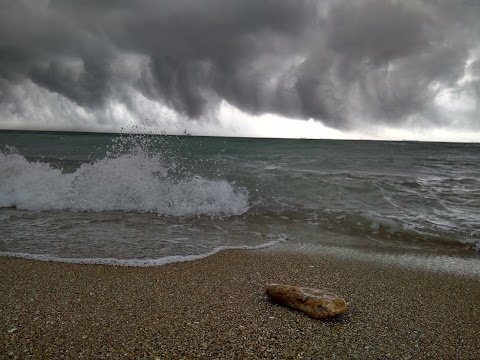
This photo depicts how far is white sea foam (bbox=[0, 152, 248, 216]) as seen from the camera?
7715 mm

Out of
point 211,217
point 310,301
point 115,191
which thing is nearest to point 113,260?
point 310,301

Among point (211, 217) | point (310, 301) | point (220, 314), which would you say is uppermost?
point (310, 301)

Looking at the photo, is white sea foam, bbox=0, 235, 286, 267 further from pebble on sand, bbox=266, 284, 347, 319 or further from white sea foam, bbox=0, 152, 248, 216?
white sea foam, bbox=0, 152, 248, 216

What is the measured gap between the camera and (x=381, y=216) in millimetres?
7391

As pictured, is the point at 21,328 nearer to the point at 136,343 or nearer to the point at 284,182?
the point at 136,343

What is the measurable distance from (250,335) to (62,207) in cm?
666

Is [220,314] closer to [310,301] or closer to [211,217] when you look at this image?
[310,301]

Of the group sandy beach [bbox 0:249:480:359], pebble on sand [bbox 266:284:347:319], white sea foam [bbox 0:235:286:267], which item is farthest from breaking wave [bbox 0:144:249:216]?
pebble on sand [bbox 266:284:347:319]

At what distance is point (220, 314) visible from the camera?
2773mm

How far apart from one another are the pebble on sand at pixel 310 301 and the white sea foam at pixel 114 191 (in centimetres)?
469

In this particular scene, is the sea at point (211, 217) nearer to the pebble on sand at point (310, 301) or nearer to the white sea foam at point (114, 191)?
the white sea foam at point (114, 191)

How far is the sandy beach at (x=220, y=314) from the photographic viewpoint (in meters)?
2.27

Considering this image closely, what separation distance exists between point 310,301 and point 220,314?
2.54 ft

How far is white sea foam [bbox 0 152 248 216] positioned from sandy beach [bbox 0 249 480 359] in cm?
372
